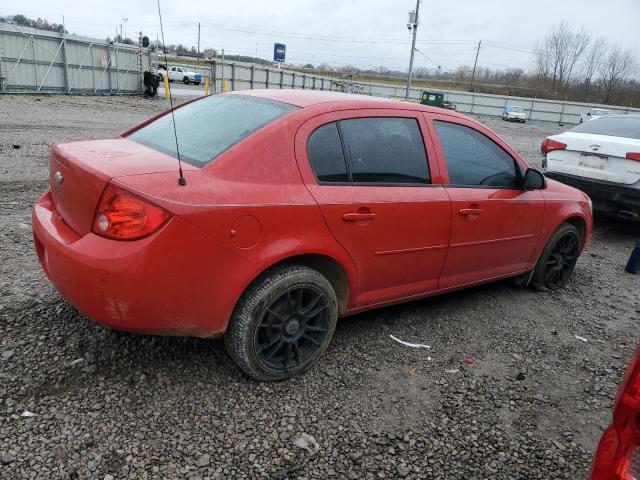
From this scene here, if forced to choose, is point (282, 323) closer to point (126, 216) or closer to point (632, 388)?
point (126, 216)

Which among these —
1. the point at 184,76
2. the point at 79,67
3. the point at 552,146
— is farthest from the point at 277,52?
the point at 552,146

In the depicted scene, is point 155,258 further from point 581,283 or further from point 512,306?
point 581,283

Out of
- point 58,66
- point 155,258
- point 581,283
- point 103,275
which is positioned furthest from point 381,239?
point 58,66

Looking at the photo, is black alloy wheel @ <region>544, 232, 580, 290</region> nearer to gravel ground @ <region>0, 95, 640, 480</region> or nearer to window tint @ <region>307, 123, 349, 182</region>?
gravel ground @ <region>0, 95, 640, 480</region>

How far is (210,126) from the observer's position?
3.10 metres

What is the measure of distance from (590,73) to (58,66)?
70472 millimetres

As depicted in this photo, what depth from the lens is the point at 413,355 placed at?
3471 mm

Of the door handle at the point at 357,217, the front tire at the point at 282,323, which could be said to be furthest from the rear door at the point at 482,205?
the front tire at the point at 282,323

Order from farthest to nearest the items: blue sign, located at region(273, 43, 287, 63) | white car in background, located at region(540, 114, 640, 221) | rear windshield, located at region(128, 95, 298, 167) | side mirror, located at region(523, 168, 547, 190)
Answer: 1. blue sign, located at region(273, 43, 287, 63)
2. white car in background, located at region(540, 114, 640, 221)
3. side mirror, located at region(523, 168, 547, 190)
4. rear windshield, located at region(128, 95, 298, 167)

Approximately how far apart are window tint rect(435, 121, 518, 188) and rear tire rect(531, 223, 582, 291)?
955mm

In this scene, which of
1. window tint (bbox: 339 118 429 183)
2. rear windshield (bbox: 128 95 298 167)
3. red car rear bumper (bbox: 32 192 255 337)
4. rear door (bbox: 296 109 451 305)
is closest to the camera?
red car rear bumper (bbox: 32 192 255 337)

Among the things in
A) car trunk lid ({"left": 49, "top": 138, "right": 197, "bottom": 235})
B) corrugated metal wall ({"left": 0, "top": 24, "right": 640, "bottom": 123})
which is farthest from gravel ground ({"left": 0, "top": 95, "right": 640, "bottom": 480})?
corrugated metal wall ({"left": 0, "top": 24, "right": 640, "bottom": 123})

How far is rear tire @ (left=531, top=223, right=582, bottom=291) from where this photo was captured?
15.4ft

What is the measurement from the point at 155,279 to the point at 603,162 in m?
6.51
